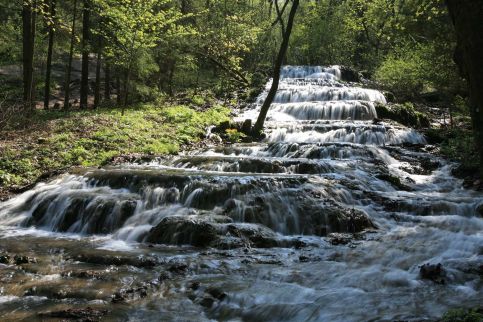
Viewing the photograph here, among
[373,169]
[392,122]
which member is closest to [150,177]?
[373,169]

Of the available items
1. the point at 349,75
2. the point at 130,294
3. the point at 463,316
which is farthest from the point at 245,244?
the point at 349,75

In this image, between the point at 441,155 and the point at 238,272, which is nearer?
the point at 238,272

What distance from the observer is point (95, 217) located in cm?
948

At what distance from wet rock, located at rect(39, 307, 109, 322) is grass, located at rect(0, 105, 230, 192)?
7.57 m

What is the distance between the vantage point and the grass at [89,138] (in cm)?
1281

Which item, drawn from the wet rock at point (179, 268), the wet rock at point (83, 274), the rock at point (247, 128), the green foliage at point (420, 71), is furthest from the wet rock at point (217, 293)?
the rock at point (247, 128)

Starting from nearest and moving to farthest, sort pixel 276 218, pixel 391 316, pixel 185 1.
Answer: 1. pixel 391 316
2. pixel 276 218
3. pixel 185 1

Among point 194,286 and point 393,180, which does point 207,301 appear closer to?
point 194,286

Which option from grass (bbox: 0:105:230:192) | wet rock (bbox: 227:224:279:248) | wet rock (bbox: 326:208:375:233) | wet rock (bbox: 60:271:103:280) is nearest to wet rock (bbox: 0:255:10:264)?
wet rock (bbox: 60:271:103:280)

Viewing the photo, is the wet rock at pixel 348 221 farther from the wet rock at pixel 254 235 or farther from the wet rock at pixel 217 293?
the wet rock at pixel 217 293

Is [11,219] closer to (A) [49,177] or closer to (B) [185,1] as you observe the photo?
(A) [49,177]

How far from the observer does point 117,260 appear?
7020 millimetres

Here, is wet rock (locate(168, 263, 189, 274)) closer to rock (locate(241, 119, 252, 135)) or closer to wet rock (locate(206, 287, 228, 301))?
wet rock (locate(206, 287, 228, 301))

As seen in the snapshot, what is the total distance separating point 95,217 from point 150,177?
1797mm
